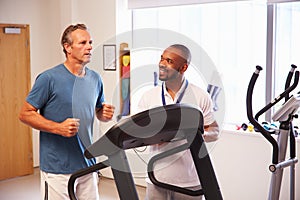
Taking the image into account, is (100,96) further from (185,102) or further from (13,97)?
(13,97)

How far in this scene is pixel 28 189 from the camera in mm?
4387

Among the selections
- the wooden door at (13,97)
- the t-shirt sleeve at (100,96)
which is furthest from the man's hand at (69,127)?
the wooden door at (13,97)

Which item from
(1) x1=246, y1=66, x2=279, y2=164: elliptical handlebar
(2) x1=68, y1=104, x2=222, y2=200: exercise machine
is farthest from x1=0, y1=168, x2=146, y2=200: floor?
(2) x1=68, y1=104, x2=222, y2=200: exercise machine

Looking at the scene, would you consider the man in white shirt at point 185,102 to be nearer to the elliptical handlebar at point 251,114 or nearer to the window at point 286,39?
the elliptical handlebar at point 251,114

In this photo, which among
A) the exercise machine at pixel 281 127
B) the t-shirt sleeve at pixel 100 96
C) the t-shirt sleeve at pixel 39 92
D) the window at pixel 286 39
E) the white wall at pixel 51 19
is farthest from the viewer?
the white wall at pixel 51 19

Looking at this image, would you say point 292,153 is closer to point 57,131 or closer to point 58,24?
point 57,131

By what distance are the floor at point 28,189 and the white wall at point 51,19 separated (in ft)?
1.71

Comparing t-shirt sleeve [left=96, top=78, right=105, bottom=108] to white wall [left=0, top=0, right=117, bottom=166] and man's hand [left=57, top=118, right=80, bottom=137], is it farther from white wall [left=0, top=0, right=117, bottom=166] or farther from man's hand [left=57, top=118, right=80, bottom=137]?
white wall [left=0, top=0, right=117, bottom=166]

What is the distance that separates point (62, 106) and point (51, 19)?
10.8ft

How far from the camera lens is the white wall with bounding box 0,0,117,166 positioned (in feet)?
15.3

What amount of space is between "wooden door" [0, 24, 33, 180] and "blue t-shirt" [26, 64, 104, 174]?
9.07ft

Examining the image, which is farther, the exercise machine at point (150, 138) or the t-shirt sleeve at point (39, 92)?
the t-shirt sleeve at point (39, 92)

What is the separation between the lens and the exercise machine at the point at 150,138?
1104 mm

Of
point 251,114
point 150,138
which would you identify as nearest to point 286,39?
point 251,114
